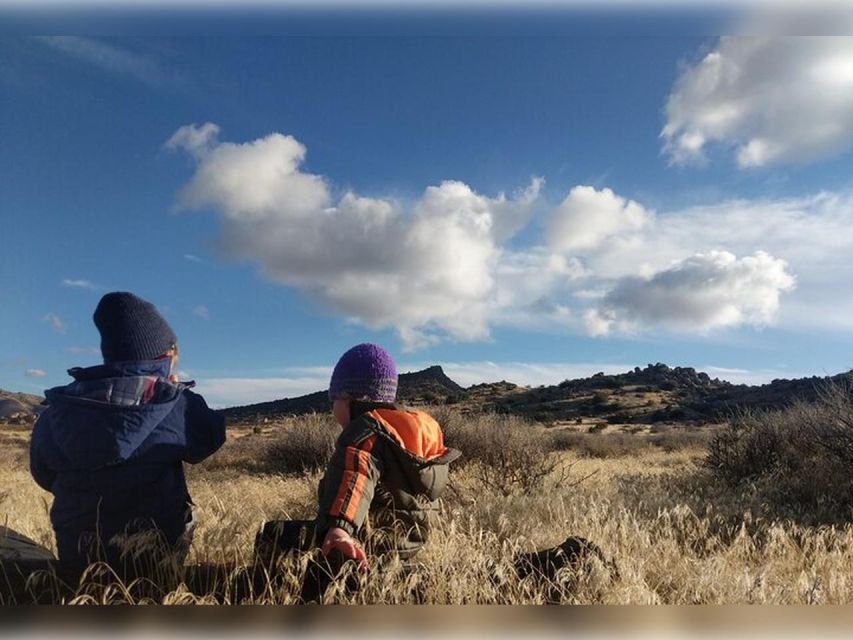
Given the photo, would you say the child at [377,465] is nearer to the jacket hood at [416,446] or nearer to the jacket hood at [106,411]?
the jacket hood at [416,446]

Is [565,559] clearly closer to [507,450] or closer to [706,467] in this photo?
[507,450]

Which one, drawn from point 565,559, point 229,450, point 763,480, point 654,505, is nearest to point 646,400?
point 229,450

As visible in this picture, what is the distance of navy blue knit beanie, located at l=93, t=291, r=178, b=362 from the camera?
3137mm

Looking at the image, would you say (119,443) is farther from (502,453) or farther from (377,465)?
(502,453)

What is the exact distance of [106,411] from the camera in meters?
2.99

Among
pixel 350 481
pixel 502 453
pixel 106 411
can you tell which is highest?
pixel 106 411

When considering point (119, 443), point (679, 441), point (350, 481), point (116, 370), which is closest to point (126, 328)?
point (116, 370)

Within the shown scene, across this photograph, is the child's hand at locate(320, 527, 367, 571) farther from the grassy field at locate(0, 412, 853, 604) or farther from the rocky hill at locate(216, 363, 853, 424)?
the rocky hill at locate(216, 363, 853, 424)

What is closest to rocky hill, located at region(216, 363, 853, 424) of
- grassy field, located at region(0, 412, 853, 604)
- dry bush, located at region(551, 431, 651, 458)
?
dry bush, located at region(551, 431, 651, 458)

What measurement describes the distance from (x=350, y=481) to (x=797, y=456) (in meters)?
9.70

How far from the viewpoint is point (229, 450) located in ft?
56.7

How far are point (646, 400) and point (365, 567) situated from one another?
39.5m

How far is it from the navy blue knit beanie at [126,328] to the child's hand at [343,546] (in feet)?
3.74

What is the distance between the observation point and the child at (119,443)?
2998 mm
